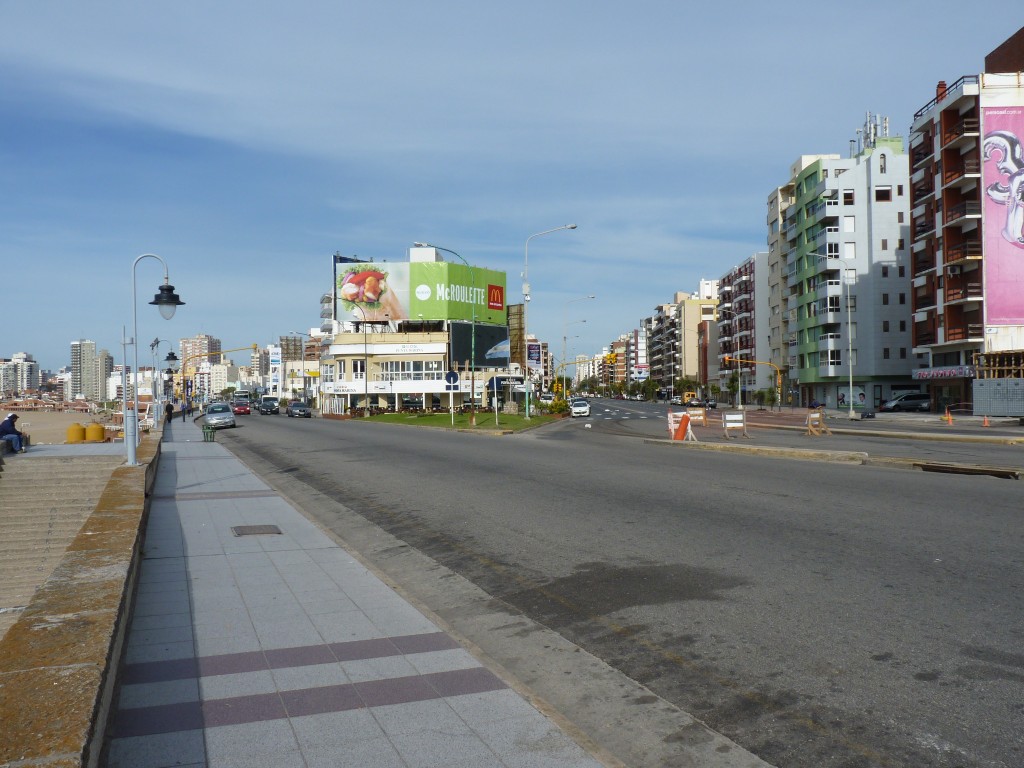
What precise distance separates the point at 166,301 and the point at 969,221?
56.6m

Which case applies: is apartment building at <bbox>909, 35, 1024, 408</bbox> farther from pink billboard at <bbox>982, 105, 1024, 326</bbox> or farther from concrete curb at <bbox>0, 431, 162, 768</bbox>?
concrete curb at <bbox>0, 431, 162, 768</bbox>

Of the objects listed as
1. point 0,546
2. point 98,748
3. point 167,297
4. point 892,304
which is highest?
point 892,304

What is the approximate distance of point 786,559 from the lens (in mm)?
8320

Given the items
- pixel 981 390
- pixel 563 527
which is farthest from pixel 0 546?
pixel 981 390

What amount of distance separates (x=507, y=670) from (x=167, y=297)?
1636cm

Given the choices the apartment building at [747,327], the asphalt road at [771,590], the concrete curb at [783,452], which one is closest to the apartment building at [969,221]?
the apartment building at [747,327]

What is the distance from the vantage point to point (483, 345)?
100000 mm

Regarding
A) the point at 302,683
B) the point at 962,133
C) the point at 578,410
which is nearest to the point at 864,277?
the point at 962,133

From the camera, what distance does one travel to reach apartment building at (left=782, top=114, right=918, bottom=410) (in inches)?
3118

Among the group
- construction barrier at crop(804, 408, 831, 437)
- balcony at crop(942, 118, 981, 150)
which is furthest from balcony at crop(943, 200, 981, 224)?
construction barrier at crop(804, 408, 831, 437)

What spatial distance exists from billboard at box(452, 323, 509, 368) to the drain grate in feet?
276

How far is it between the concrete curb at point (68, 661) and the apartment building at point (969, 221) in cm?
5904

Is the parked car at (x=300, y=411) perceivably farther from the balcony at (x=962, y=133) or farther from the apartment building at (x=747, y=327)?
the balcony at (x=962, y=133)

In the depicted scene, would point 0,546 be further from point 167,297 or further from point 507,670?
point 507,670
